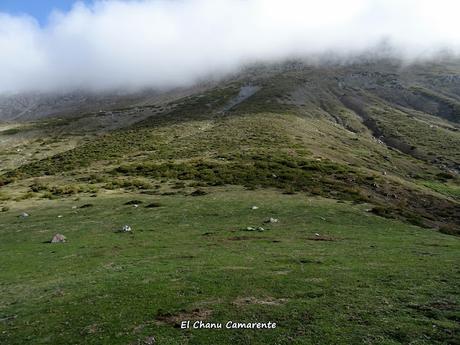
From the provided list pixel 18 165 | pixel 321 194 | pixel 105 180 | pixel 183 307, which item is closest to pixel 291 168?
Answer: pixel 321 194

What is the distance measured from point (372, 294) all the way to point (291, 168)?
5347cm

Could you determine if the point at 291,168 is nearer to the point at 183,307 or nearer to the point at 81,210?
the point at 81,210

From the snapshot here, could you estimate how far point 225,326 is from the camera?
18609 millimetres

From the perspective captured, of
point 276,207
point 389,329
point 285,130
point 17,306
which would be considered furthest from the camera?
point 285,130

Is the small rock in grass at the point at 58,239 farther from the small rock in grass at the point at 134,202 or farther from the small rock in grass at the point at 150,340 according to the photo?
the small rock in grass at the point at 150,340

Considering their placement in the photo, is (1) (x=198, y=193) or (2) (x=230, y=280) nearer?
(2) (x=230, y=280)

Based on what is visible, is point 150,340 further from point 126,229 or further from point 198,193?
point 198,193

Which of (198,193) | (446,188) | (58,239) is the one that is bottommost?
(446,188)

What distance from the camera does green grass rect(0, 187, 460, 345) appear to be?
721 inches

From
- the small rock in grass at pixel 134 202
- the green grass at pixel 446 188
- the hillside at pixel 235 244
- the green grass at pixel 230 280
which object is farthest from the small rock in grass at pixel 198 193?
the green grass at pixel 446 188

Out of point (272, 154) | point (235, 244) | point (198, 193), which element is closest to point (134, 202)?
point (198, 193)

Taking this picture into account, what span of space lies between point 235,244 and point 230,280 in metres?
10.3

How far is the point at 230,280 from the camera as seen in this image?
2473 centimetres

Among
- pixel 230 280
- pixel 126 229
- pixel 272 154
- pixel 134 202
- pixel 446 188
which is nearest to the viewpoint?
pixel 230 280
